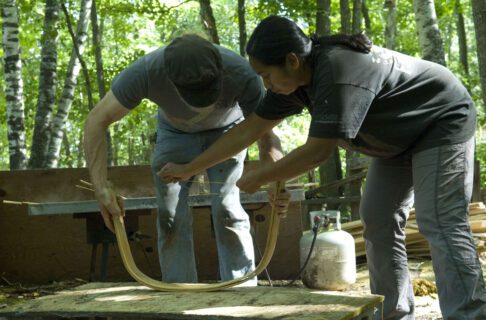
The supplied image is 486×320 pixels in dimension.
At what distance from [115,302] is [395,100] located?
1.61m

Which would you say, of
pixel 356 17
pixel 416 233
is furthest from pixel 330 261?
pixel 356 17

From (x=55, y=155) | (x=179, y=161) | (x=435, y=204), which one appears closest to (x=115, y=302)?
(x=179, y=161)

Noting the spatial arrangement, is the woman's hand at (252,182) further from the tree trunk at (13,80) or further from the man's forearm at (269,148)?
the tree trunk at (13,80)

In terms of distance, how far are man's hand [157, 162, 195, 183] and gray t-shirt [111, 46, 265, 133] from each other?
16.7 inches

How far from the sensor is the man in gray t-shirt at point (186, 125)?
12.2ft

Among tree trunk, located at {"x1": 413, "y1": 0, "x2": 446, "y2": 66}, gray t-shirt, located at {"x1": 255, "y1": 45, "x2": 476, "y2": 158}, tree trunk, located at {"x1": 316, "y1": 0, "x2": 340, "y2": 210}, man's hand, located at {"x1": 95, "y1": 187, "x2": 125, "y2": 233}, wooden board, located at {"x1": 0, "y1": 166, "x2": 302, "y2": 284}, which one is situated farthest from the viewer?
tree trunk, located at {"x1": 316, "y1": 0, "x2": 340, "y2": 210}

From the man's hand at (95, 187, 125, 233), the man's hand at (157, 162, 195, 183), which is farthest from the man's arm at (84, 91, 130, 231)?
the man's hand at (157, 162, 195, 183)

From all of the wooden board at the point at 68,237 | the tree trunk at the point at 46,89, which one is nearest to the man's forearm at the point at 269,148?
the wooden board at the point at 68,237

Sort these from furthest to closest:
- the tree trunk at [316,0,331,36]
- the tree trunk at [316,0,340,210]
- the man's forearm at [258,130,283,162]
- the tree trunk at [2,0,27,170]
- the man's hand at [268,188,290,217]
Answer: the tree trunk at [2,0,27,170], the tree trunk at [316,0,331,36], the tree trunk at [316,0,340,210], the man's forearm at [258,130,283,162], the man's hand at [268,188,290,217]

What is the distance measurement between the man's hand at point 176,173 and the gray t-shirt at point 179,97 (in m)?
0.42

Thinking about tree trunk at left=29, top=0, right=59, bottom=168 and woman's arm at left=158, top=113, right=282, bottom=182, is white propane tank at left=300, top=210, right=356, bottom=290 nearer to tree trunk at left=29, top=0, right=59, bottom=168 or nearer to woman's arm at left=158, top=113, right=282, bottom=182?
woman's arm at left=158, top=113, right=282, bottom=182

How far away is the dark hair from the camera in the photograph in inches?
111

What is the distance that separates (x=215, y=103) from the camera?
4.04 metres

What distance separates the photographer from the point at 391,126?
9.75 feet
